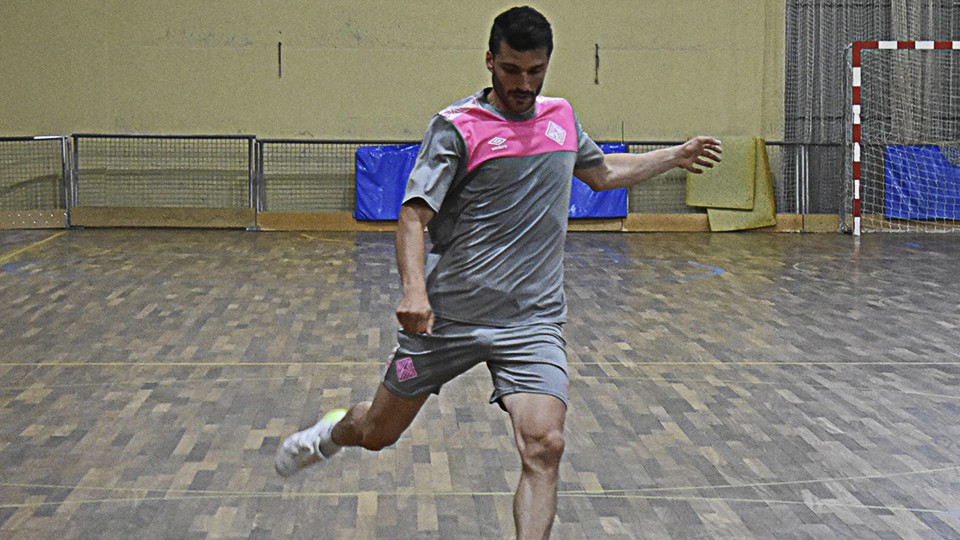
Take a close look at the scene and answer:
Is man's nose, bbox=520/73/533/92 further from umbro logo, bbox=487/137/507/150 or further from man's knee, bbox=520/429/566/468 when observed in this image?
man's knee, bbox=520/429/566/468

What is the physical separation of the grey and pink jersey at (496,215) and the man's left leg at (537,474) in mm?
370

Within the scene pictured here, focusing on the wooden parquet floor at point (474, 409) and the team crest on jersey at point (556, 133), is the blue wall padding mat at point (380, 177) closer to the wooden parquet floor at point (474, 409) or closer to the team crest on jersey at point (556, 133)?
the wooden parquet floor at point (474, 409)

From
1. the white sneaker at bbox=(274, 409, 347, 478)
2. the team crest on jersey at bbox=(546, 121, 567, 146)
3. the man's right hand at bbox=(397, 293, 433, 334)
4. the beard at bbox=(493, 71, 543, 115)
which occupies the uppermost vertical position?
the beard at bbox=(493, 71, 543, 115)

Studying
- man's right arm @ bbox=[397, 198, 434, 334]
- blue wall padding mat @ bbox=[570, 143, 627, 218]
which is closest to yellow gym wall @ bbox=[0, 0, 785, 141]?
blue wall padding mat @ bbox=[570, 143, 627, 218]

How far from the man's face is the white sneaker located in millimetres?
1271

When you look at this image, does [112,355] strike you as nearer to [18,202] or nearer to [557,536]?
[557,536]

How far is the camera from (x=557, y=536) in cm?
427

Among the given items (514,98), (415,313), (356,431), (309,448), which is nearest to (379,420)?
(356,431)

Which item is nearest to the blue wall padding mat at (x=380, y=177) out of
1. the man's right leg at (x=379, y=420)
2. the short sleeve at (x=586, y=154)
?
the man's right leg at (x=379, y=420)

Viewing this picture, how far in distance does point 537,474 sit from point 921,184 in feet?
44.5

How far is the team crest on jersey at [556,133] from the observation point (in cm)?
384

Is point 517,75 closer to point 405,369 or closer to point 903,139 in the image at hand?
point 405,369

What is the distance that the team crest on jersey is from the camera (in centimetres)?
384

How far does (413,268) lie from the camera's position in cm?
360
